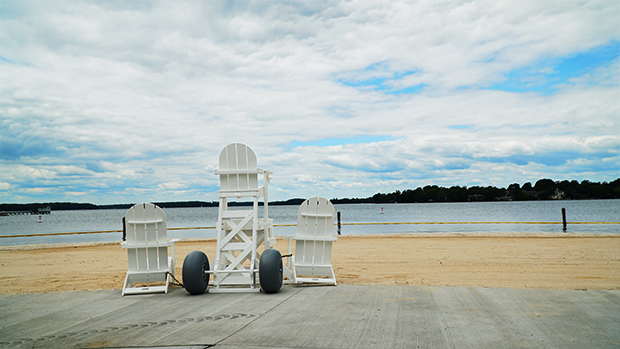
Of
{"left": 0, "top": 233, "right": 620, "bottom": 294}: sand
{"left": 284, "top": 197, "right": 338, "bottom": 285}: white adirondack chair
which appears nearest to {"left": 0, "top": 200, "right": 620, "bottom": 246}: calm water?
{"left": 0, "top": 233, "right": 620, "bottom": 294}: sand

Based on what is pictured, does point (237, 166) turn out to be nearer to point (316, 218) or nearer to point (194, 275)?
point (316, 218)

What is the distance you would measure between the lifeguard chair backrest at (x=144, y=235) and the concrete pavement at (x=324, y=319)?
0.79 metres

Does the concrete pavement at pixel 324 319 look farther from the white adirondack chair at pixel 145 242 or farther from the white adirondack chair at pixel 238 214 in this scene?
the white adirondack chair at pixel 238 214

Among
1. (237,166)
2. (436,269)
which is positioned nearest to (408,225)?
(436,269)

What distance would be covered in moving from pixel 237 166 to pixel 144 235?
2.10 m

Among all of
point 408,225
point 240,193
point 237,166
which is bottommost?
point 408,225

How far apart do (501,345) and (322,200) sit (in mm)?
4737

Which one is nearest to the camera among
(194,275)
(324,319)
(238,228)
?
(324,319)

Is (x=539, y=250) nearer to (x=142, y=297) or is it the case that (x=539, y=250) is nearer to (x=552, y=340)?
(x=552, y=340)

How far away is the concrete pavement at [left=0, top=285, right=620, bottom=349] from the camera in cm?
416

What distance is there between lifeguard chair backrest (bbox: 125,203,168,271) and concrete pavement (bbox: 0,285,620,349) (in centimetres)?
79

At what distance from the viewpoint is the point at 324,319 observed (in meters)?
4.98

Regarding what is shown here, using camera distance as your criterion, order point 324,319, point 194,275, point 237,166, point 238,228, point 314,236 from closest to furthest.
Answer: point 324,319 → point 194,275 → point 238,228 → point 237,166 → point 314,236

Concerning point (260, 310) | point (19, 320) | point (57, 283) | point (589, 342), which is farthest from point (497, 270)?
point (57, 283)
